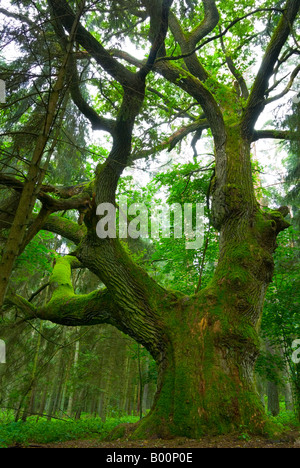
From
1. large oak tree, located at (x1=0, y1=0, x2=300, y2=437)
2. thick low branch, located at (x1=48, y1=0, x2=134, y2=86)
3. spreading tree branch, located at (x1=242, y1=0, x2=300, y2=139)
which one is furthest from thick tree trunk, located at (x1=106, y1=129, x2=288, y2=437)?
thick low branch, located at (x1=48, y1=0, x2=134, y2=86)

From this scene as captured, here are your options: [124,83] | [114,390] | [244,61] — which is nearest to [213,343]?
[124,83]

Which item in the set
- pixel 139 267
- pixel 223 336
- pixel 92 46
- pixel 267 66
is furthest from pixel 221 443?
pixel 267 66

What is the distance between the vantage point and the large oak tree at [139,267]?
333cm

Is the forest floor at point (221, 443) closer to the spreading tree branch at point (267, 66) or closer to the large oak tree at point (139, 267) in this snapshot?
the large oak tree at point (139, 267)

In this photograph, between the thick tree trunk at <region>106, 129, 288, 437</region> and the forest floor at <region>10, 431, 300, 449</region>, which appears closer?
the forest floor at <region>10, 431, 300, 449</region>

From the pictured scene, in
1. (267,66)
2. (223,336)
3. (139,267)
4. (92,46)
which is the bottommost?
(223,336)

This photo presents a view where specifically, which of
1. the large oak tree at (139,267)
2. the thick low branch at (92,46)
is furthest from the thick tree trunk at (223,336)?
the thick low branch at (92,46)

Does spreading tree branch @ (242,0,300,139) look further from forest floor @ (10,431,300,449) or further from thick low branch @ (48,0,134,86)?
forest floor @ (10,431,300,449)

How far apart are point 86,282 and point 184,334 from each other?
7407 mm

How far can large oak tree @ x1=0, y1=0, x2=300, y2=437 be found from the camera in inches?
131

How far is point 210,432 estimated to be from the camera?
3.27 meters

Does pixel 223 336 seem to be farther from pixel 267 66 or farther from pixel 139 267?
pixel 267 66

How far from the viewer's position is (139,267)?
15.3 feet
